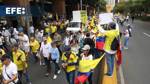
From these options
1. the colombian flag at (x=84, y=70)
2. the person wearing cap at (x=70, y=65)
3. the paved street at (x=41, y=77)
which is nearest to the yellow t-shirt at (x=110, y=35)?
the person wearing cap at (x=70, y=65)

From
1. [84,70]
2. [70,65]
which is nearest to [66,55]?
[70,65]

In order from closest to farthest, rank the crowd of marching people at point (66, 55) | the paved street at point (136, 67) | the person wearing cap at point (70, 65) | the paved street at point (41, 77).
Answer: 1. the crowd of marching people at point (66, 55)
2. the person wearing cap at point (70, 65)
3. the paved street at point (136, 67)
4. the paved street at point (41, 77)

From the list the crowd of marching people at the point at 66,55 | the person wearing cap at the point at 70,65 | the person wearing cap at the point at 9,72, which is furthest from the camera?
the person wearing cap at the point at 70,65

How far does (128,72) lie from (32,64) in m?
5.92

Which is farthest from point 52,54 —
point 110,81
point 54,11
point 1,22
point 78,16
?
point 54,11

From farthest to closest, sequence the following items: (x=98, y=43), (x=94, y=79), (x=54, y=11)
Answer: (x=54, y=11) → (x=98, y=43) → (x=94, y=79)

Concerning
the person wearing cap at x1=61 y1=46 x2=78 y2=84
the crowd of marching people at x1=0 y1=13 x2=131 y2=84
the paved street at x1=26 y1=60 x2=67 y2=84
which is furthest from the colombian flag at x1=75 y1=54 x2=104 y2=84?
the paved street at x1=26 y1=60 x2=67 y2=84

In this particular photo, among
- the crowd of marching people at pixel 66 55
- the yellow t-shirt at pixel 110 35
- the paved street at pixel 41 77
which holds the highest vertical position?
the yellow t-shirt at pixel 110 35

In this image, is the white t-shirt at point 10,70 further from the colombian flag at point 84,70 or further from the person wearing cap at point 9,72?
the colombian flag at point 84,70

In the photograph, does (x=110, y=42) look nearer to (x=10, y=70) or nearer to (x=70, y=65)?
(x=70, y=65)

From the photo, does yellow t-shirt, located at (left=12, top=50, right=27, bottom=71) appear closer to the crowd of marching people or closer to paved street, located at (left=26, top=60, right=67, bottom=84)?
the crowd of marching people

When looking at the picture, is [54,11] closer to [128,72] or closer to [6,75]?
[128,72]

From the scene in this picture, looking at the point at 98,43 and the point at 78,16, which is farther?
the point at 78,16

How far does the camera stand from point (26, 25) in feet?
117
